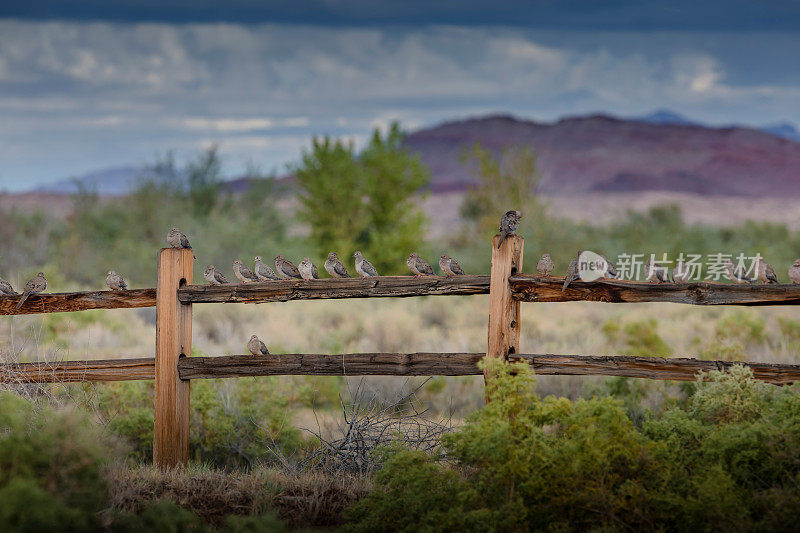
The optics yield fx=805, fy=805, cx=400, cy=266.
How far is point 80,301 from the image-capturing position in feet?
22.4

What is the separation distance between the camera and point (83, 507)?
4242 millimetres

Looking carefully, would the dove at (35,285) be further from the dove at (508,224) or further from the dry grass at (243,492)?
the dove at (508,224)

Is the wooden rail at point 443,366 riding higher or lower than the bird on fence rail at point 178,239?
lower

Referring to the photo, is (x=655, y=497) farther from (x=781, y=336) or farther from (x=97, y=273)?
(x=97, y=273)

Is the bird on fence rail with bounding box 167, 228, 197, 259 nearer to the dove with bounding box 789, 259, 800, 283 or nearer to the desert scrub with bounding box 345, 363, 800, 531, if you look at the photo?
the desert scrub with bounding box 345, 363, 800, 531

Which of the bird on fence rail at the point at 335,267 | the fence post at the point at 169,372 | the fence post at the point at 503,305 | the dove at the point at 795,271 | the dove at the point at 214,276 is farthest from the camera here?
the dove at the point at 214,276

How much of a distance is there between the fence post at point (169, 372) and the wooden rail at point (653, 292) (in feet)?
8.94

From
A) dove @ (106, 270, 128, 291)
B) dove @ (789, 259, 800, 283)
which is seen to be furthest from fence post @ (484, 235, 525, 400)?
dove @ (106, 270, 128, 291)

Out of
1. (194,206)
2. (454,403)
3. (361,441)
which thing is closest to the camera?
(361,441)

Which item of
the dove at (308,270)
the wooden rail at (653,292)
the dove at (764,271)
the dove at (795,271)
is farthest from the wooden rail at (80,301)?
the dove at (795,271)

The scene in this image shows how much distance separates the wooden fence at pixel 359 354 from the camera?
558 cm

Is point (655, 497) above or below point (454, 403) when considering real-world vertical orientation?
above

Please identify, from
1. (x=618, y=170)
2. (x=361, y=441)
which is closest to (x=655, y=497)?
(x=361, y=441)

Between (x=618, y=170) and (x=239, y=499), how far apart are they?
94.2 metres
